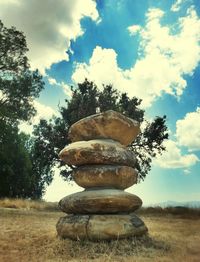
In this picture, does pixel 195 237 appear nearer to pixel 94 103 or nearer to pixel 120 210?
pixel 120 210

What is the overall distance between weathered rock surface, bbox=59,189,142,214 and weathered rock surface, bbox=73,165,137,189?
39 centimetres

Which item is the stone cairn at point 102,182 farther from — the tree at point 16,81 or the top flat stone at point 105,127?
the tree at point 16,81

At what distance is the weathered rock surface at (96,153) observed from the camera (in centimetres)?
1159

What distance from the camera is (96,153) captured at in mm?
11578

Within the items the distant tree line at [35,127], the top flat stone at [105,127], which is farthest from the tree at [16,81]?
the top flat stone at [105,127]

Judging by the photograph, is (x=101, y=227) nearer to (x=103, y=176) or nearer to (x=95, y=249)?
(x=95, y=249)

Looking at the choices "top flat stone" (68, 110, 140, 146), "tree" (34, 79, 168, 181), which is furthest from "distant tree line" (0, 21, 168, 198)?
"top flat stone" (68, 110, 140, 146)

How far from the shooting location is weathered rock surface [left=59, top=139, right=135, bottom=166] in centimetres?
1159

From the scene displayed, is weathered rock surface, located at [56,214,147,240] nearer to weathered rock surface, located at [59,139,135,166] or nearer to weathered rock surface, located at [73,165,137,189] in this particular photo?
weathered rock surface, located at [73,165,137,189]

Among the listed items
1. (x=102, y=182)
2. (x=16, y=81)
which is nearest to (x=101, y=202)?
(x=102, y=182)

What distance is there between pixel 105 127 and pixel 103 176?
5.12ft

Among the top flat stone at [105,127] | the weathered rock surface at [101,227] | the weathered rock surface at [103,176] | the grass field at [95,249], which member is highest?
the top flat stone at [105,127]

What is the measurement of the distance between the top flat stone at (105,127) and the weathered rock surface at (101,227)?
2.61 m

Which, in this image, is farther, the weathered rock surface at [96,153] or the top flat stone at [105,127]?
the top flat stone at [105,127]
